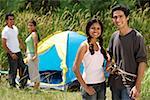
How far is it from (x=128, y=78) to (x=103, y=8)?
10597 mm

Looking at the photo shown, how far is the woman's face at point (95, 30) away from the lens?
13.7 ft

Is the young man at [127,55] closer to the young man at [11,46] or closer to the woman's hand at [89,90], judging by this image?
the woman's hand at [89,90]

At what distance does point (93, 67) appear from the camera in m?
4.17

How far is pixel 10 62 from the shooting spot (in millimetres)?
7680

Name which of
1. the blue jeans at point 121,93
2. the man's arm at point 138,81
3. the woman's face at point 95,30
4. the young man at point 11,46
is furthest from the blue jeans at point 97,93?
the young man at point 11,46

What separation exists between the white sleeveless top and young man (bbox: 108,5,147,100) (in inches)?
5.9

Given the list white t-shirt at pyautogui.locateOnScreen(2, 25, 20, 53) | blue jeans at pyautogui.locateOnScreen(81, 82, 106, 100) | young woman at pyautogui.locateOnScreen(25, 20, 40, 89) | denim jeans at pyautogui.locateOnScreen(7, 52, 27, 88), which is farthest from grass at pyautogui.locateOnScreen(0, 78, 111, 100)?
blue jeans at pyautogui.locateOnScreen(81, 82, 106, 100)

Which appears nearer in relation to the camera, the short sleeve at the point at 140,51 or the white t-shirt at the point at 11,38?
the short sleeve at the point at 140,51

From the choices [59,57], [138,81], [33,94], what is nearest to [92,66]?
[138,81]

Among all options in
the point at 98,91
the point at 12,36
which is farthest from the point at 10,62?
the point at 98,91

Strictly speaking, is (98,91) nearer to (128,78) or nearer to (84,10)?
(128,78)

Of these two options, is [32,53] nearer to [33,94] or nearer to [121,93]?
[33,94]

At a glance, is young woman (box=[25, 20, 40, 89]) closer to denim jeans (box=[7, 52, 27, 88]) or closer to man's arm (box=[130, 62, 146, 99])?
denim jeans (box=[7, 52, 27, 88])

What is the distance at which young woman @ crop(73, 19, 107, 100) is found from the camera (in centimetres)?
412
